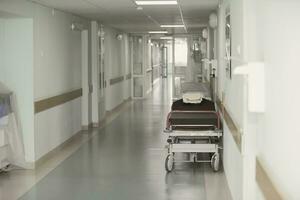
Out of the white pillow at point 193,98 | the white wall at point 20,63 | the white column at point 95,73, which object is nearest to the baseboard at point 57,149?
the white wall at point 20,63

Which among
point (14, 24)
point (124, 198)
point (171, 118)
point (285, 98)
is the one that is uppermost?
point (14, 24)

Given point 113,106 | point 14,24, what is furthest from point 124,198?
point 113,106

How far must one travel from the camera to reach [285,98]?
8.44ft

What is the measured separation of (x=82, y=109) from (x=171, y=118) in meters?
4.14

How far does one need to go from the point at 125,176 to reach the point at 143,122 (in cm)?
577

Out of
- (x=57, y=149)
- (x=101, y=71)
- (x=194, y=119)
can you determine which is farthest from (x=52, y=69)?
(x=101, y=71)

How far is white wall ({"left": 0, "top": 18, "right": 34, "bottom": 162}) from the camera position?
746cm

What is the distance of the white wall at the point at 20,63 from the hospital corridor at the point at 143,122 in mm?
14

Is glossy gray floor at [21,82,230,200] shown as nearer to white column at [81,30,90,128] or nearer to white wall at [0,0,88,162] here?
white wall at [0,0,88,162]

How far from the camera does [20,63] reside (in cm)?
749

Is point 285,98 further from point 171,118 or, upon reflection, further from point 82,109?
point 82,109

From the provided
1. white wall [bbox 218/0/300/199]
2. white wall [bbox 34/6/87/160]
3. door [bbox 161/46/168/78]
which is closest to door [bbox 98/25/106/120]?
white wall [bbox 34/6/87/160]

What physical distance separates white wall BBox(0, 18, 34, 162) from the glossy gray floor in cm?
96

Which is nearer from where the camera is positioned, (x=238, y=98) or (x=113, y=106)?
(x=238, y=98)
